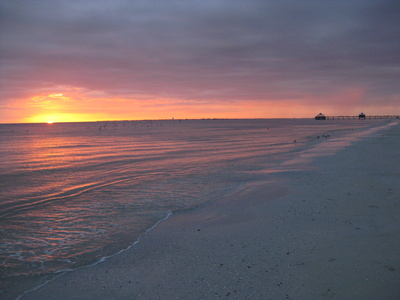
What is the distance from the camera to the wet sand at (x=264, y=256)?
4930mm

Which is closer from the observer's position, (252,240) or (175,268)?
(175,268)

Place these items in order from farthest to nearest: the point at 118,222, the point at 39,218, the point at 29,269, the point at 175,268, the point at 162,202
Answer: the point at 162,202
the point at 39,218
the point at 118,222
the point at 29,269
the point at 175,268

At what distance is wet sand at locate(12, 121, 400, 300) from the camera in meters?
4.93

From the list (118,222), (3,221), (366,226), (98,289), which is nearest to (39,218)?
(3,221)

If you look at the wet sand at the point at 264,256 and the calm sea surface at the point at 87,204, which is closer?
the wet sand at the point at 264,256

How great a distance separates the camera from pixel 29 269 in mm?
6336

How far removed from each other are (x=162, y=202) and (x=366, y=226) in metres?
7.08

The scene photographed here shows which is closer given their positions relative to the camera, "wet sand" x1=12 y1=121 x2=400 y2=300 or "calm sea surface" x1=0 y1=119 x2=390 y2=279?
"wet sand" x1=12 y1=121 x2=400 y2=300

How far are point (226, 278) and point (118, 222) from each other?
195 inches

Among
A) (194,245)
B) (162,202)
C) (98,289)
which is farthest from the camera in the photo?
(162,202)

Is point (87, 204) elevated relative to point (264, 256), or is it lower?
elevated

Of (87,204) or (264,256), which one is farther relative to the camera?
(87,204)

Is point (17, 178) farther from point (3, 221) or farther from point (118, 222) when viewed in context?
point (118, 222)

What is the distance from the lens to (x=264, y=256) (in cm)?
607
